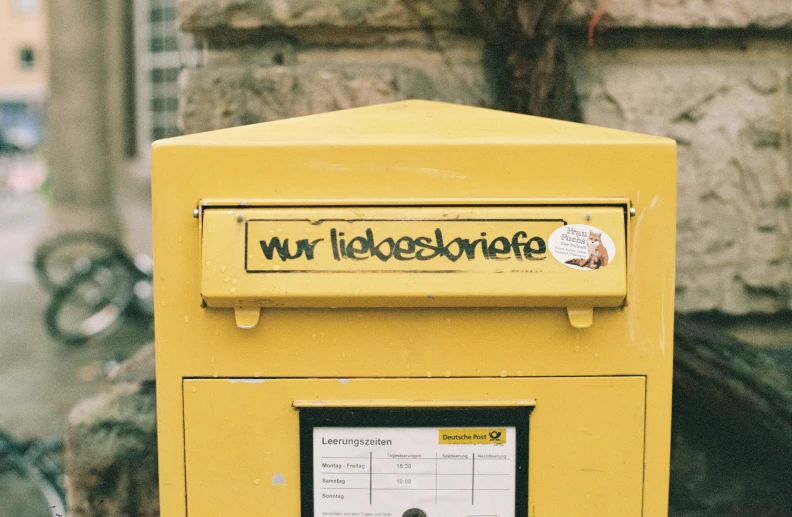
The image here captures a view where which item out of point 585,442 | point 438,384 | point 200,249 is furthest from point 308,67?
point 585,442

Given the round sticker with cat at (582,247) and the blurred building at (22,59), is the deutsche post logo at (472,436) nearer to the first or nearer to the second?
the round sticker with cat at (582,247)

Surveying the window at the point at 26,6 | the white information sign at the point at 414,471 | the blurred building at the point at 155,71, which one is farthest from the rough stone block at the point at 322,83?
the window at the point at 26,6

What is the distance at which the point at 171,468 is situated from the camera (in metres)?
1.41

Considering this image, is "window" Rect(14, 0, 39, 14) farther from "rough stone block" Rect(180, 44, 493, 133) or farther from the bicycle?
"rough stone block" Rect(180, 44, 493, 133)

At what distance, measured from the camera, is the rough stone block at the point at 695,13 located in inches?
94.5

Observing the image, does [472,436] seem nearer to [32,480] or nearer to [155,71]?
[32,480]

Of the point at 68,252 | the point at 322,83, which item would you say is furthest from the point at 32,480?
the point at 68,252

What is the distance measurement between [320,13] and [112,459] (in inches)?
58.1

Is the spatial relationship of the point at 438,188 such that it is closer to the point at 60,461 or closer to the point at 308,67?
the point at 308,67

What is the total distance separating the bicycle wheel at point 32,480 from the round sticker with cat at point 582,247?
80.3 inches

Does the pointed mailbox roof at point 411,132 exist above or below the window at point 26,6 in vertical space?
below

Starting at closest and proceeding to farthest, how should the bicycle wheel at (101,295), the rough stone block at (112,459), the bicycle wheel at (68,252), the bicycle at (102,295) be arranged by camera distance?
the rough stone block at (112,459), the bicycle at (102,295), the bicycle wheel at (101,295), the bicycle wheel at (68,252)

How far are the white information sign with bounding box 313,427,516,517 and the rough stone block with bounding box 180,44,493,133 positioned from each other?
1.32 metres

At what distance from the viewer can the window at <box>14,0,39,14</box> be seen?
38312mm
